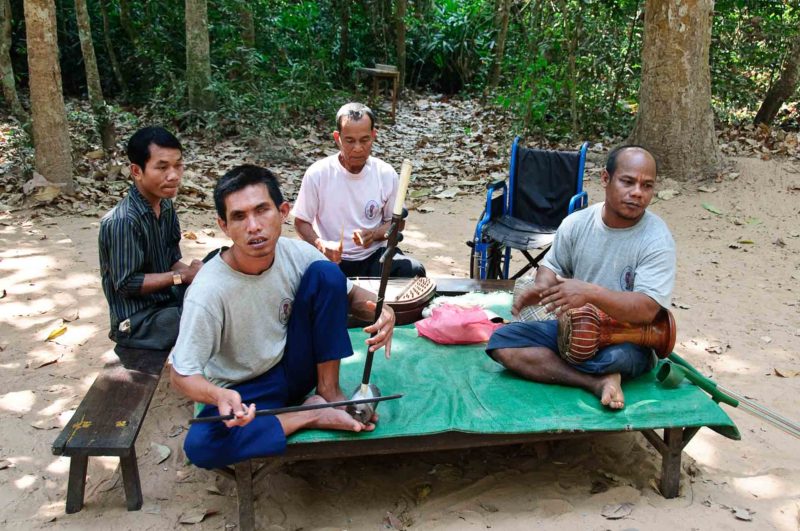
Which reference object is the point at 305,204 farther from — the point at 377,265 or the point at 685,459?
the point at 685,459

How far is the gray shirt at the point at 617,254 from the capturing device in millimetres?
3006

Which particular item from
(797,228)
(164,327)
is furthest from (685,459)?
(797,228)

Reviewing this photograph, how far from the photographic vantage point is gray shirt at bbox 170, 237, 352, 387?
2.51 metres

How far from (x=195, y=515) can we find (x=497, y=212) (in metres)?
3.45

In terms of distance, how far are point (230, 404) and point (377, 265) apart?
7.08 feet

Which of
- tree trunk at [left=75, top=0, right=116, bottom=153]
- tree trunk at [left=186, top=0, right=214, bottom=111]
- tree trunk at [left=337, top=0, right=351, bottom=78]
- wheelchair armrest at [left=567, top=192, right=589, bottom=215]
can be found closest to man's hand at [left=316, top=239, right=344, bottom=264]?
wheelchair armrest at [left=567, top=192, right=589, bottom=215]

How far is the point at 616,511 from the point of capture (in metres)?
2.78

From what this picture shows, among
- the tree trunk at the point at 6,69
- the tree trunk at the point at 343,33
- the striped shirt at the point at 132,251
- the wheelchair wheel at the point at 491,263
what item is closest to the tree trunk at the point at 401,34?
the tree trunk at the point at 343,33

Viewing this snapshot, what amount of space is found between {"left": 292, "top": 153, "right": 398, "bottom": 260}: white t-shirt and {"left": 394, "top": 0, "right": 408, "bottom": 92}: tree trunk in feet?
29.0

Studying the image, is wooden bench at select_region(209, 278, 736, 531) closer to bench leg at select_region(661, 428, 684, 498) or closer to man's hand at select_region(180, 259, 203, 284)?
bench leg at select_region(661, 428, 684, 498)

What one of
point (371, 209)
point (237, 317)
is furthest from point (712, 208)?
point (237, 317)

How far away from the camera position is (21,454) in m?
3.24

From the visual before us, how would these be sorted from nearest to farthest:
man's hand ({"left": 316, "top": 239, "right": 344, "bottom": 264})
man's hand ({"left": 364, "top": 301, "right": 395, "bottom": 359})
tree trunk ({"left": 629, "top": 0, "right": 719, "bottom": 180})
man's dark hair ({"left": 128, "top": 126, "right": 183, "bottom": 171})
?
1. man's hand ({"left": 364, "top": 301, "right": 395, "bottom": 359})
2. man's dark hair ({"left": 128, "top": 126, "right": 183, "bottom": 171})
3. man's hand ({"left": 316, "top": 239, "right": 344, "bottom": 264})
4. tree trunk ({"left": 629, "top": 0, "right": 719, "bottom": 180})

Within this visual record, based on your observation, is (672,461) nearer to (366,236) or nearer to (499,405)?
(499,405)
